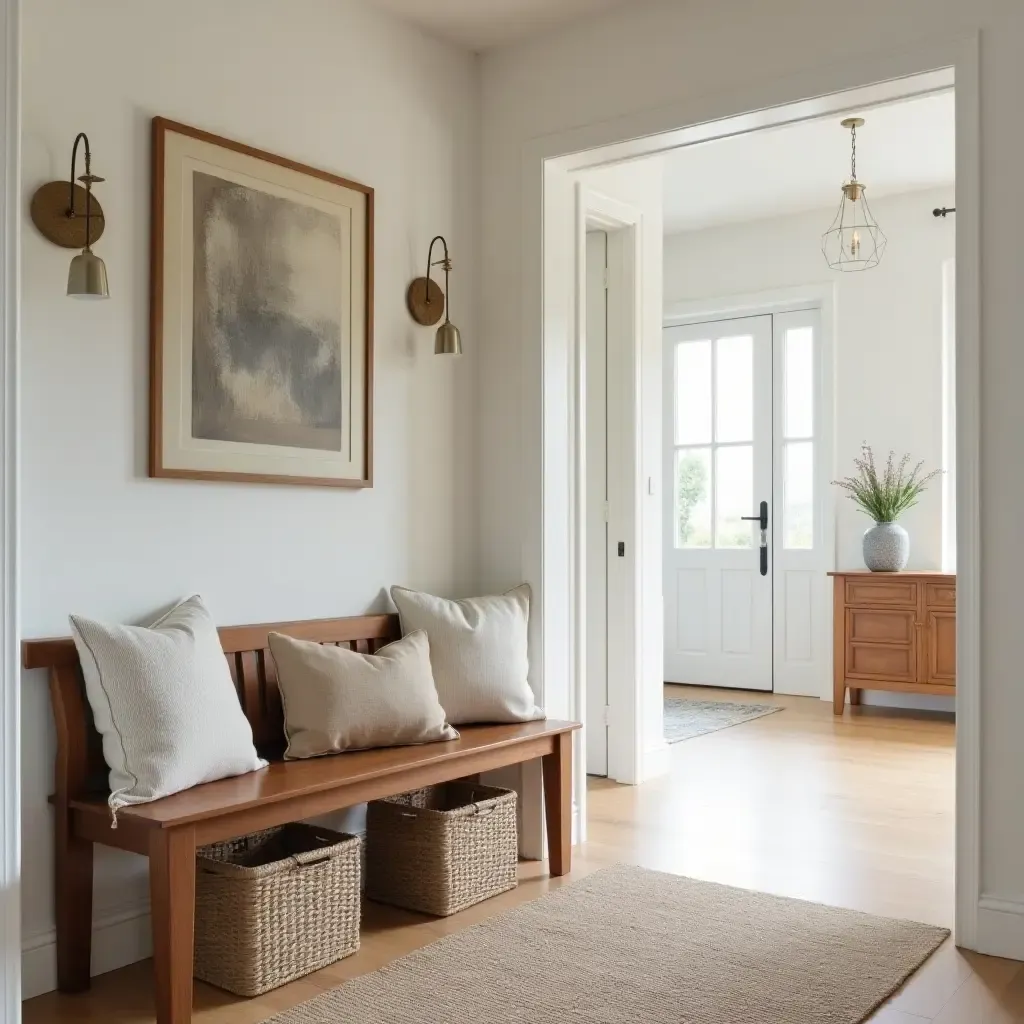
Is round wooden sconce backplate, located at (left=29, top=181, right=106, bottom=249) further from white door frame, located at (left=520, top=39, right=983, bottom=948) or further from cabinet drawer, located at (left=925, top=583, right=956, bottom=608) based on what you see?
cabinet drawer, located at (left=925, top=583, right=956, bottom=608)

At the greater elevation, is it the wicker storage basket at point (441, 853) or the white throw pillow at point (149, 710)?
the white throw pillow at point (149, 710)

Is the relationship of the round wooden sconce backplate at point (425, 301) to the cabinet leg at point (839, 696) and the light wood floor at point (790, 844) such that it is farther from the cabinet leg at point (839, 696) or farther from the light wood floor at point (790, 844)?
the cabinet leg at point (839, 696)

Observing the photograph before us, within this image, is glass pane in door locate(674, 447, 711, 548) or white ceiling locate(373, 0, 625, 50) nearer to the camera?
white ceiling locate(373, 0, 625, 50)

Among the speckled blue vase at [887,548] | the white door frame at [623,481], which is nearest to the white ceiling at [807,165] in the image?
the white door frame at [623,481]

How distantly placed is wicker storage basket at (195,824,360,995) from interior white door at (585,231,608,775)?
6.61 feet

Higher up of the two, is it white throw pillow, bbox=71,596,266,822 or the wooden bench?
white throw pillow, bbox=71,596,266,822

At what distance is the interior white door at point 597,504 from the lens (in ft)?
15.3

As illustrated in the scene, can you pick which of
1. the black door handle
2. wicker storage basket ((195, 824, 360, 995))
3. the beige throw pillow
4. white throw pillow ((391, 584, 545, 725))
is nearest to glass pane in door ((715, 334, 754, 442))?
the black door handle

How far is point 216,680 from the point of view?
2.64 m

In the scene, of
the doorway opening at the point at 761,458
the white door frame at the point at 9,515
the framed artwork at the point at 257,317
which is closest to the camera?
the white door frame at the point at 9,515

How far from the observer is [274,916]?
8.44ft

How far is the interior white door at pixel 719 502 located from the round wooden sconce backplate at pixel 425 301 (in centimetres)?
361

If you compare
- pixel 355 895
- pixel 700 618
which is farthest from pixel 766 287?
pixel 355 895

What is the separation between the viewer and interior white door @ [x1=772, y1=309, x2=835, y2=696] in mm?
6625
